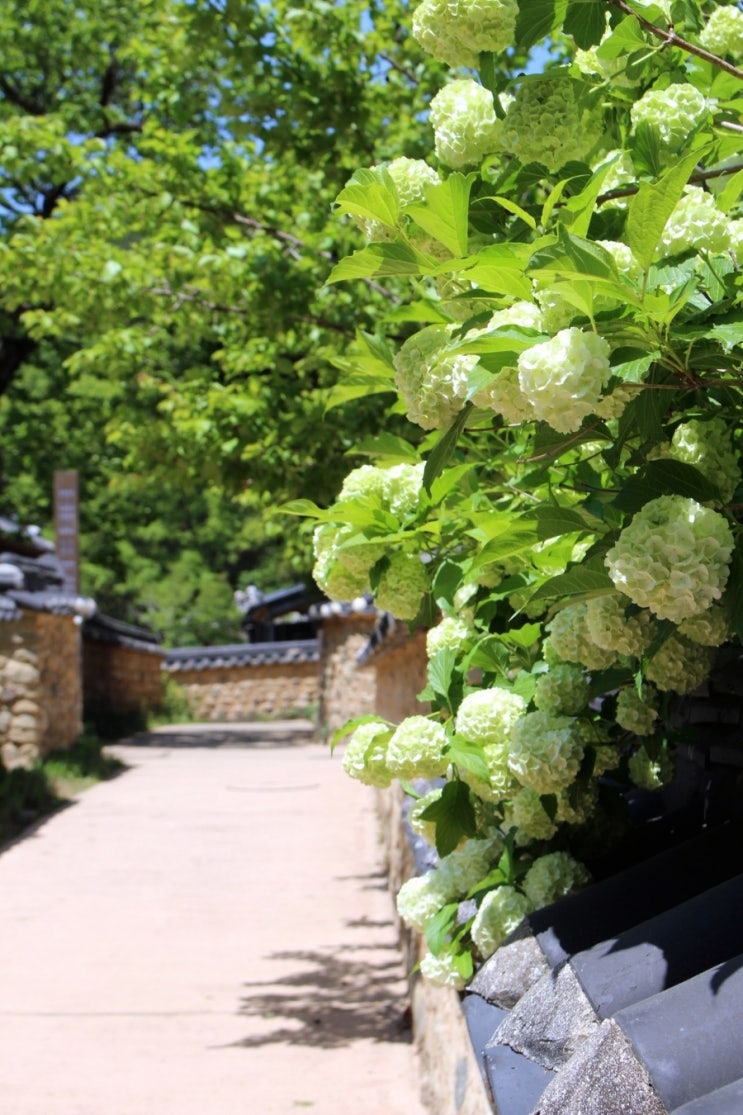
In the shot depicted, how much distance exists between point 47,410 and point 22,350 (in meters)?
1.69

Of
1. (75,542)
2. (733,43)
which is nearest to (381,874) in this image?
(733,43)

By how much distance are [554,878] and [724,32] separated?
1.48 m

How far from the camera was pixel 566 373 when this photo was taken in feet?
4.17

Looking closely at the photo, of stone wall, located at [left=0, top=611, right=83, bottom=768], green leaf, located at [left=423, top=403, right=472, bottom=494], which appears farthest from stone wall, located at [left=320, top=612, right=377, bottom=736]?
green leaf, located at [left=423, top=403, right=472, bottom=494]

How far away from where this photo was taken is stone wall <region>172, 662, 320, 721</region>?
29.2m

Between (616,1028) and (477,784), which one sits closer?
(616,1028)

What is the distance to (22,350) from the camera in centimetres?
1906

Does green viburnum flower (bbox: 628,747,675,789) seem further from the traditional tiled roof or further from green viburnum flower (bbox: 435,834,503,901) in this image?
the traditional tiled roof

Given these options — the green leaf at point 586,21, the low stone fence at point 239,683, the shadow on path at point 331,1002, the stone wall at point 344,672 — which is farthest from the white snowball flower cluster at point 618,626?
the low stone fence at point 239,683

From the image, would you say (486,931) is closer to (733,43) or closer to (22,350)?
(733,43)

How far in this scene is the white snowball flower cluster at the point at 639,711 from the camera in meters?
2.07

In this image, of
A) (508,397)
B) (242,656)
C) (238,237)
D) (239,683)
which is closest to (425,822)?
(508,397)

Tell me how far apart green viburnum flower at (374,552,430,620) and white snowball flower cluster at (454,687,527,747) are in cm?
20

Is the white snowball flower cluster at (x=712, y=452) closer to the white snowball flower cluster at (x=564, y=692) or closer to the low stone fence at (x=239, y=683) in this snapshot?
the white snowball flower cluster at (x=564, y=692)
